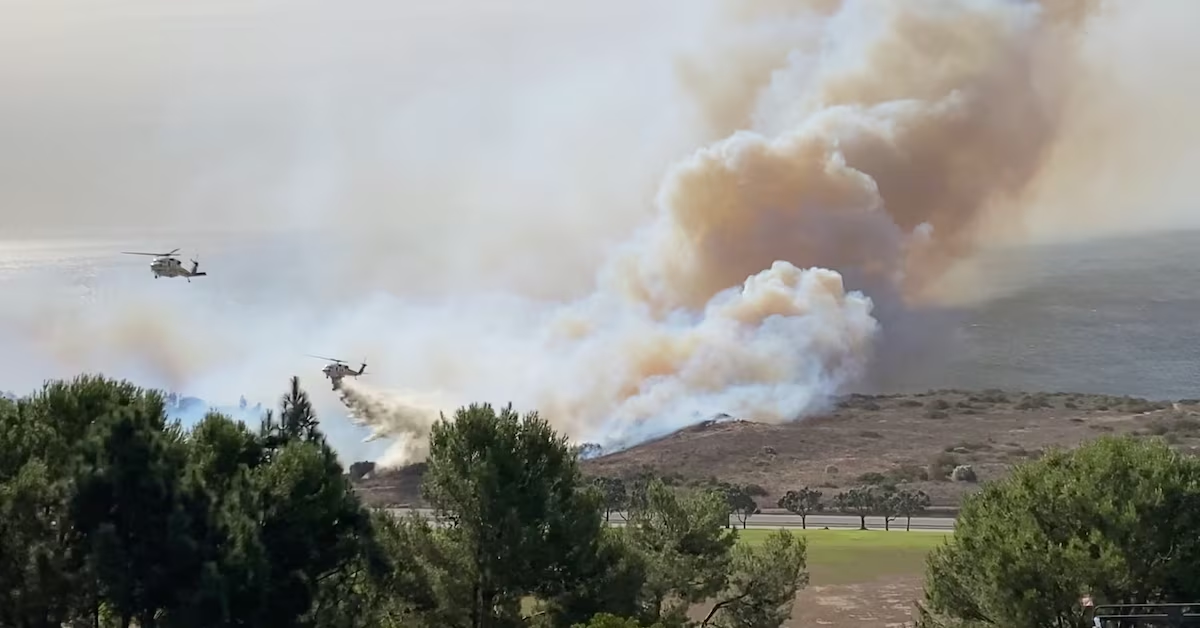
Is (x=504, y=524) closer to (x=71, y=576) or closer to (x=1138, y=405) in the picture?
(x=71, y=576)

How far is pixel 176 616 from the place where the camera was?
2225 centimetres

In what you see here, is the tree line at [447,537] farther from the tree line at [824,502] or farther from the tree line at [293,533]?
the tree line at [824,502]

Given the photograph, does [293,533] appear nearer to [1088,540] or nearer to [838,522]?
[1088,540]

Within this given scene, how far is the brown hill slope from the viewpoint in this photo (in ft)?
254

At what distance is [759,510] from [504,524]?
4446 centimetres

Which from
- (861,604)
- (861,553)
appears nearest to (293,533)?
(861,604)

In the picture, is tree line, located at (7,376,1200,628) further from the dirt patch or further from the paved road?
the paved road

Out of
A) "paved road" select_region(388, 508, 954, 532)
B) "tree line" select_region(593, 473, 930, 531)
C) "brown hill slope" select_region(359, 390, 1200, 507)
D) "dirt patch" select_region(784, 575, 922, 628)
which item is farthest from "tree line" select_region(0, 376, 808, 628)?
"brown hill slope" select_region(359, 390, 1200, 507)

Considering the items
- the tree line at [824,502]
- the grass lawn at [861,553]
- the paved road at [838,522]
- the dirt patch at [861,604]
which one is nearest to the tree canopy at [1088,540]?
the dirt patch at [861,604]

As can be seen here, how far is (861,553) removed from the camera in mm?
53875

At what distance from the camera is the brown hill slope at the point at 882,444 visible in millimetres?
77562

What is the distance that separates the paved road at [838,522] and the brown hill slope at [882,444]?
5366 mm

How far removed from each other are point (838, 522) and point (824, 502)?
6202 millimetres

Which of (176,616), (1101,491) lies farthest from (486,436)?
(1101,491)
